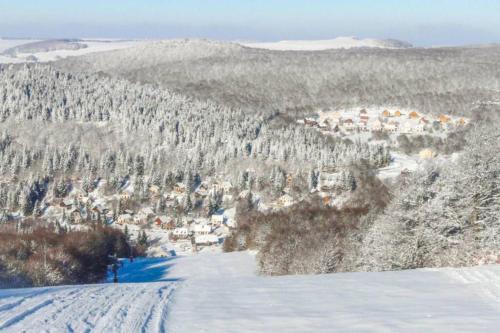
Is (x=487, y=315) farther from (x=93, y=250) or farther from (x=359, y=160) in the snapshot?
(x=359, y=160)

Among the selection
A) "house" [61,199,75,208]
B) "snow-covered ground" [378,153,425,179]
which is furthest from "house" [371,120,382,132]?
"house" [61,199,75,208]

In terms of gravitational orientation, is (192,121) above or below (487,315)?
below

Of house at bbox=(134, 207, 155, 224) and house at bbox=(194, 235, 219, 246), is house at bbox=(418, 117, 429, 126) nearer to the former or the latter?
house at bbox=(134, 207, 155, 224)

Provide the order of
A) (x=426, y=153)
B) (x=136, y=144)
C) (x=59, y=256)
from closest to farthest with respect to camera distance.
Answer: (x=59, y=256) → (x=426, y=153) → (x=136, y=144)

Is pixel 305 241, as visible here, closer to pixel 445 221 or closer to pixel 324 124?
pixel 445 221

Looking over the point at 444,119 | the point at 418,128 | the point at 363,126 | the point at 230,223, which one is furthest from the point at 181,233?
the point at 444,119

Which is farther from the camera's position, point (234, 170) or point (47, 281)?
point (234, 170)

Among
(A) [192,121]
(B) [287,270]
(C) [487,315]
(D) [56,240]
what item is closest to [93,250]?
(D) [56,240]
